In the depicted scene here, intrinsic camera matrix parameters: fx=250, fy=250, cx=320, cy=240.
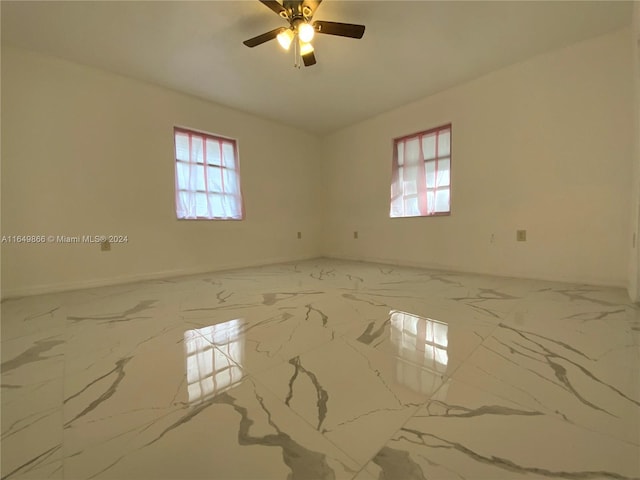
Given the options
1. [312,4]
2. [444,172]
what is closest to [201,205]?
[312,4]

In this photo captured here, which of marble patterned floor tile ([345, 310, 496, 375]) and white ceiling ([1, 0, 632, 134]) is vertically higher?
white ceiling ([1, 0, 632, 134])

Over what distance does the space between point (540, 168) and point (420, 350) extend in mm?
2489

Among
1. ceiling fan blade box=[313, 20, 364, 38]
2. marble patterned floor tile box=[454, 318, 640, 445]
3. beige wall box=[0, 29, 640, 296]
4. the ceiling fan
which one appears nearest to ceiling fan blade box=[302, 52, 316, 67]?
the ceiling fan

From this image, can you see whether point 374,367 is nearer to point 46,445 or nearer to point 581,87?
point 46,445

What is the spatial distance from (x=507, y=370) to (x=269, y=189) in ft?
11.5

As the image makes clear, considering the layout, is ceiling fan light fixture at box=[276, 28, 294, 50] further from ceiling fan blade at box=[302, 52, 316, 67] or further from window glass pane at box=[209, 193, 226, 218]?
window glass pane at box=[209, 193, 226, 218]

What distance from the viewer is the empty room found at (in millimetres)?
694

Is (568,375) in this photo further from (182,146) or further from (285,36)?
(182,146)

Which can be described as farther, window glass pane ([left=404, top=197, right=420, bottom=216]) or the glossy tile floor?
window glass pane ([left=404, top=197, right=420, bottom=216])

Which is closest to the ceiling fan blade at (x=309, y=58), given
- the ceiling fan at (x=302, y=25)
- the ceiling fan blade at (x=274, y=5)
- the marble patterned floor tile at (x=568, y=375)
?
the ceiling fan at (x=302, y=25)

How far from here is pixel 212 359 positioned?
1.08 m

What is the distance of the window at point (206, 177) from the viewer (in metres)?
3.08

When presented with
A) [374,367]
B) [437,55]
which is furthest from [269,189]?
[374,367]

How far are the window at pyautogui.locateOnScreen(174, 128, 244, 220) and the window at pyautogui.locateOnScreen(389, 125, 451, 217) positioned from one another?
2.26m
